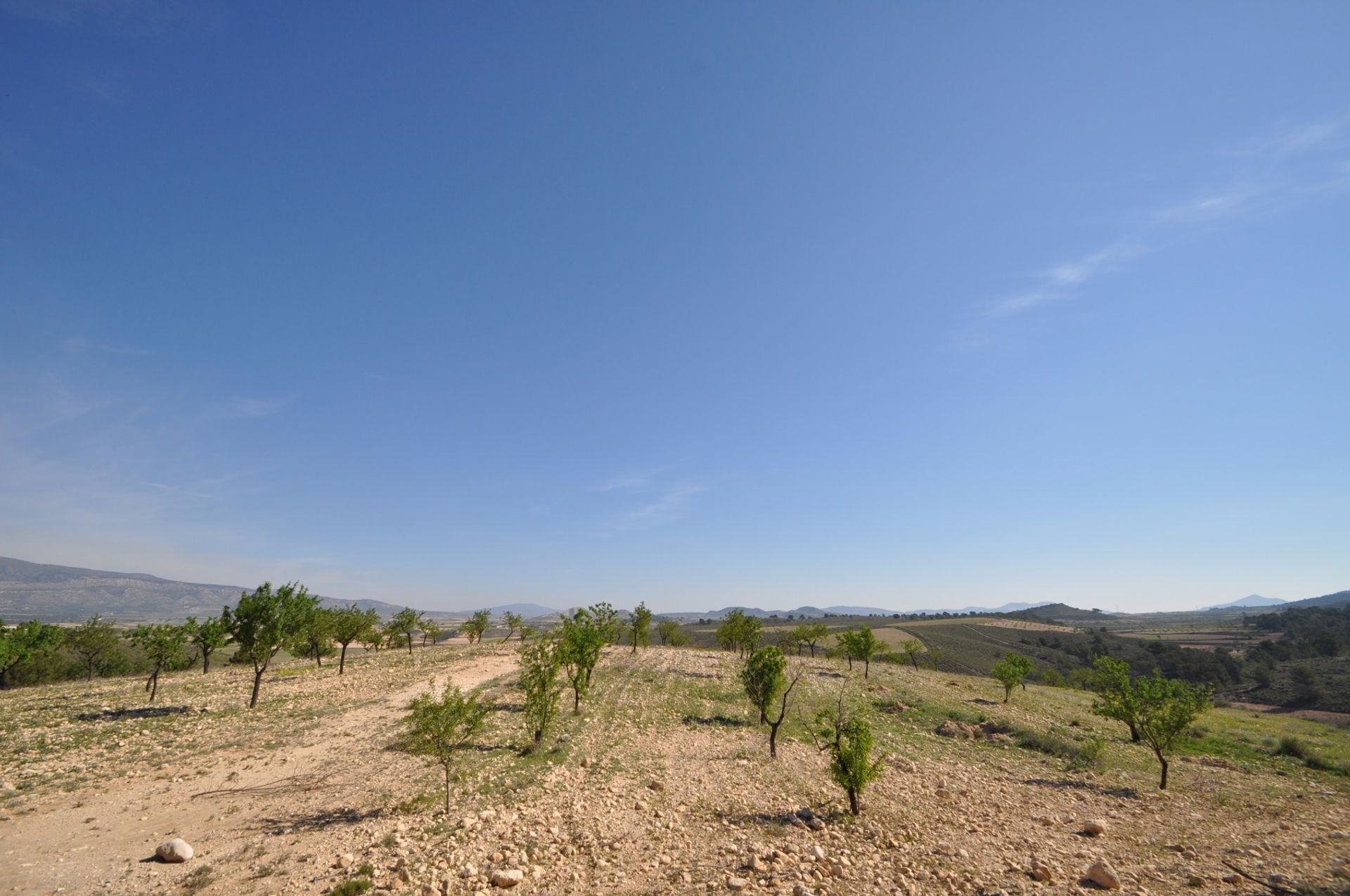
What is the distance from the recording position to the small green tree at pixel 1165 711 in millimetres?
23484

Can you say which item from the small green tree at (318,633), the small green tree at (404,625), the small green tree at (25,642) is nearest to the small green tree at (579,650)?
the small green tree at (318,633)

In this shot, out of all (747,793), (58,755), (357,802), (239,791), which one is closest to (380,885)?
(357,802)

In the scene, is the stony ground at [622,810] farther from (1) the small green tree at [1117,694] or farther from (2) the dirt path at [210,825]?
(1) the small green tree at [1117,694]

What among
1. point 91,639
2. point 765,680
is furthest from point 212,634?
point 765,680

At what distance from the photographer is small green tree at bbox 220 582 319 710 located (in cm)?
3419

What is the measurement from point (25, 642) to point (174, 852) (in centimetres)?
4963

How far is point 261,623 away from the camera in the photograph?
3462cm

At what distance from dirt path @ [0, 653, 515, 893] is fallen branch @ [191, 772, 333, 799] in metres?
0.24

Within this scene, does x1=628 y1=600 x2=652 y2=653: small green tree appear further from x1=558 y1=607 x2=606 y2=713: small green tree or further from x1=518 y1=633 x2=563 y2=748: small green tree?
x1=518 y1=633 x2=563 y2=748: small green tree

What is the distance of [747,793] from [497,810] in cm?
899

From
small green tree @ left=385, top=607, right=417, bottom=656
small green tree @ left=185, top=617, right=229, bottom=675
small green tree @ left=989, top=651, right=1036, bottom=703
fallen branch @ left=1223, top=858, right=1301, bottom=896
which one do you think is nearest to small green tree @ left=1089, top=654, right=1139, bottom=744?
fallen branch @ left=1223, top=858, right=1301, bottom=896

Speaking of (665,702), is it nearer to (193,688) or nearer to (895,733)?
(895,733)

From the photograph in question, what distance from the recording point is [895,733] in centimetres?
3020

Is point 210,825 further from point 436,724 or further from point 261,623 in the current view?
point 261,623
